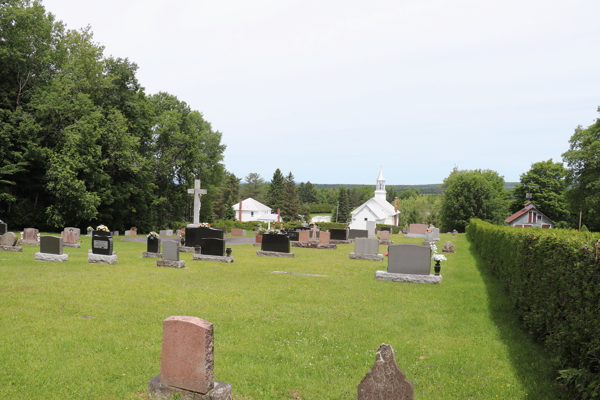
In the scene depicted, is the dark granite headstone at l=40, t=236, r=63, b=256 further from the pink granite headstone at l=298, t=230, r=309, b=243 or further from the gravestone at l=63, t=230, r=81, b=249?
the pink granite headstone at l=298, t=230, r=309, b=243

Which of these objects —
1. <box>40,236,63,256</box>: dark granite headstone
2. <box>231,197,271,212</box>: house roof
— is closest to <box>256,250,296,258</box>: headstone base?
<box>40,236,63,256</box>: dark granite headstone

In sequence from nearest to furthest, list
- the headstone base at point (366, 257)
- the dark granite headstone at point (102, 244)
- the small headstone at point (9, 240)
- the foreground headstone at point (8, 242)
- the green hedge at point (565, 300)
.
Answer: the green hedge at point (565, 300), the dark granite headstone at point (102, 244), the foreground headstone at point (8, 242), the small headstone at point (9, 240), the headstone base at point (366, 257)

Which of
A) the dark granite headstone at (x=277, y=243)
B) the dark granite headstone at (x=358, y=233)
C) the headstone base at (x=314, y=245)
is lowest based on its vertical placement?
the headstone base at (x=314, y=245)

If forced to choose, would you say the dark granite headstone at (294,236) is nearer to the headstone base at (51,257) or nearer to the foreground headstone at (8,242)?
the headstone base at (51,257)

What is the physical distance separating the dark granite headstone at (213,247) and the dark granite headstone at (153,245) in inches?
80.6

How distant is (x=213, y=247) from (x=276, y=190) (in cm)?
7881

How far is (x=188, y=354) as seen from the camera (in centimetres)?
502

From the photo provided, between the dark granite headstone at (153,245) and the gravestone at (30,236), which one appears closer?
the dark granite headstone at (153,245)

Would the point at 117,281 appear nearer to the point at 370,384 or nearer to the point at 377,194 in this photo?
the point at 370,384

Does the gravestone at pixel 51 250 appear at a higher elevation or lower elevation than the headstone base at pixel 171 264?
higher

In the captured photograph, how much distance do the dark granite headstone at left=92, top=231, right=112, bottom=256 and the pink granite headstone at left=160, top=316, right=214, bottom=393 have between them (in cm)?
1289

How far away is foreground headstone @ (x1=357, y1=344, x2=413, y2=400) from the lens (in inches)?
167

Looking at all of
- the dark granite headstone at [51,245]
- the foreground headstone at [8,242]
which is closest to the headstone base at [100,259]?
the dark granite headstone at [51,245]

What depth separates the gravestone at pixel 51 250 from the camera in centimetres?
1647
